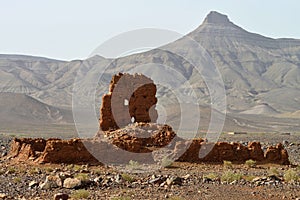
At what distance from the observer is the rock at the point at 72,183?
15.6 metres

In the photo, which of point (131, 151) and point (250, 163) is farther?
point (131, 151)

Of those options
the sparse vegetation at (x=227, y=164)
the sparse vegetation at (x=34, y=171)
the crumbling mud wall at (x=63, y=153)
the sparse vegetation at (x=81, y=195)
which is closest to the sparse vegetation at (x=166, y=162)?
the sparse vegetation at (x=227, y=164)

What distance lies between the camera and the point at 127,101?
2736 cm

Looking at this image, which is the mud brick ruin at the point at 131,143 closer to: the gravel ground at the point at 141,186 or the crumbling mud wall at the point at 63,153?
the crumbling mud wall at the point at 63,153

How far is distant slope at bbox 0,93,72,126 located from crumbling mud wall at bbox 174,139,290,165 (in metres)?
81.0

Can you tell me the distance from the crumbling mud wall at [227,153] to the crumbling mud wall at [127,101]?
3.55 meters

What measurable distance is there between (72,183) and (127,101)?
39.3 feet

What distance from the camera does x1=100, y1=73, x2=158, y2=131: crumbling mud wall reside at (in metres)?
26.8

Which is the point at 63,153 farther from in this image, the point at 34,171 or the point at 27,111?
the point at 27,111

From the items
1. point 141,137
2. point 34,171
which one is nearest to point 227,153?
point 141,137

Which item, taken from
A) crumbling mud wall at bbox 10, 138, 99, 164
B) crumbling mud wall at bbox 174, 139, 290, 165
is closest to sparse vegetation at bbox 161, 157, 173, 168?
crumbling mud wall at bbox 174, 139, 290, 165

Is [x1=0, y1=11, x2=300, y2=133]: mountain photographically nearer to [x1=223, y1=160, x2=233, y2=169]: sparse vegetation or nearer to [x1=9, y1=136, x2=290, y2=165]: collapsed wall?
[x1=9, y1=136, x2=290, y2=165]: collapsed wall

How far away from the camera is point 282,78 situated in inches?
7790

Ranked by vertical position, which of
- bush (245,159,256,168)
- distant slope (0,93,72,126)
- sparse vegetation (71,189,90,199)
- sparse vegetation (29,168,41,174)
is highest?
sparse vegetation (71,189,90,199)
